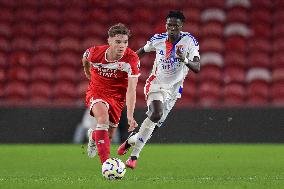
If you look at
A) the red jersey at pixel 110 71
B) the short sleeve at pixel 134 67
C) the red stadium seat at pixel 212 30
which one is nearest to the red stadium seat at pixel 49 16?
the red stadium seat at pixel 212 30

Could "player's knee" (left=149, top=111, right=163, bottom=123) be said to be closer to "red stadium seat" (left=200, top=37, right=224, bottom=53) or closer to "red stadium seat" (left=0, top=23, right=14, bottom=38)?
"red stadium seat" (left=200, top=37, right=224, bottom=53)

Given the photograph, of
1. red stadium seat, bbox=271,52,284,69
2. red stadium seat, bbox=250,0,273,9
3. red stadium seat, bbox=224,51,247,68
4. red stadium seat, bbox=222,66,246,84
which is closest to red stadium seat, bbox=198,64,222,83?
red stadium seat, bbox=222,66,246,84

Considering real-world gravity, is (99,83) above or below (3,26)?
below

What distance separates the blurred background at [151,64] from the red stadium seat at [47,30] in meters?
0.02

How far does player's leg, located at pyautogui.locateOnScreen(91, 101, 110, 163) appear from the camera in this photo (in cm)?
743

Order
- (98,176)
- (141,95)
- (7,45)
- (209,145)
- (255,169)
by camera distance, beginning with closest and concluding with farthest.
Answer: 1. (98,176)
2. (255,169)
3. (209,145)
4. (141,95)
5. (7,45)

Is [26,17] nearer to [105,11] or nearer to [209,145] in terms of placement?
[105,11]

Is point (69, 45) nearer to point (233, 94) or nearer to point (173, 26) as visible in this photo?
point (233, 94)

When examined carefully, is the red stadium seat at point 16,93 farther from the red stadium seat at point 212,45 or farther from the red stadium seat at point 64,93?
the red stadium seat at point 212,45

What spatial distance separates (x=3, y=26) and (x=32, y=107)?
3358 mm

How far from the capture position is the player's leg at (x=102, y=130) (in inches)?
292

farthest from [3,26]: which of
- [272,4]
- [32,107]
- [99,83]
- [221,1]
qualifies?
[99,83]

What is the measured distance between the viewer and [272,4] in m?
17.1

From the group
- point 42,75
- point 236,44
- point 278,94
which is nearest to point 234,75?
point 236,44
